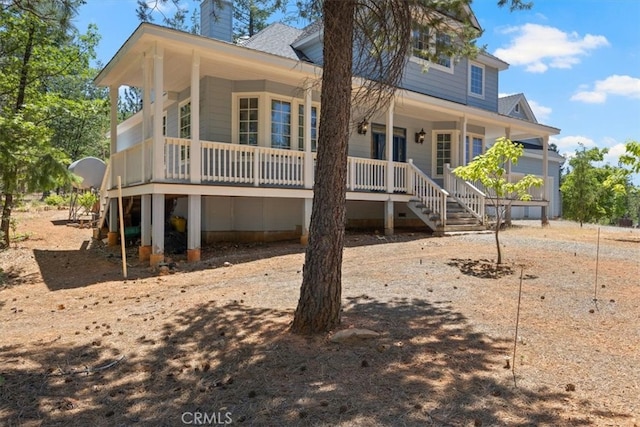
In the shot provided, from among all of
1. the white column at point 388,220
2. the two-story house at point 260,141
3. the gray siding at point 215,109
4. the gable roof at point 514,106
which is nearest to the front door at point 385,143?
the two-story house at point 260,141

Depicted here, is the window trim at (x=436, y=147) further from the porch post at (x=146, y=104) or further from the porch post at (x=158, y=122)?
the porch post at (x=158, y=122)

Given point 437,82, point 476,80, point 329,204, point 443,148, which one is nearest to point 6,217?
point 329,204

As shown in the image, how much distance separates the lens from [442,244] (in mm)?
9891

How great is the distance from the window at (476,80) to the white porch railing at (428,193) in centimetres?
603

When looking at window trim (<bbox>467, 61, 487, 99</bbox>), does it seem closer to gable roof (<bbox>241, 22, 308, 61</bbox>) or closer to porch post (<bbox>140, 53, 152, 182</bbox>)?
gable roof (<bbox>241, 22, 308, 61</bbox>)

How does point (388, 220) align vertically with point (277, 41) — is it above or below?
below

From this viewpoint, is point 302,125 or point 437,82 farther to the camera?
point 437,82

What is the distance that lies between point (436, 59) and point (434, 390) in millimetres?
5795

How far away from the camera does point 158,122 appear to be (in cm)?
859

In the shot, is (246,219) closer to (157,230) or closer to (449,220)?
(157,230)

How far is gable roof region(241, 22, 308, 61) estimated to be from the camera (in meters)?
13.6

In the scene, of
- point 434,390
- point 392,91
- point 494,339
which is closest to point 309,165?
point 392,91

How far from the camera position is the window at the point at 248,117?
1154 cm

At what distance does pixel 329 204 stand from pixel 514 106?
809 inches
